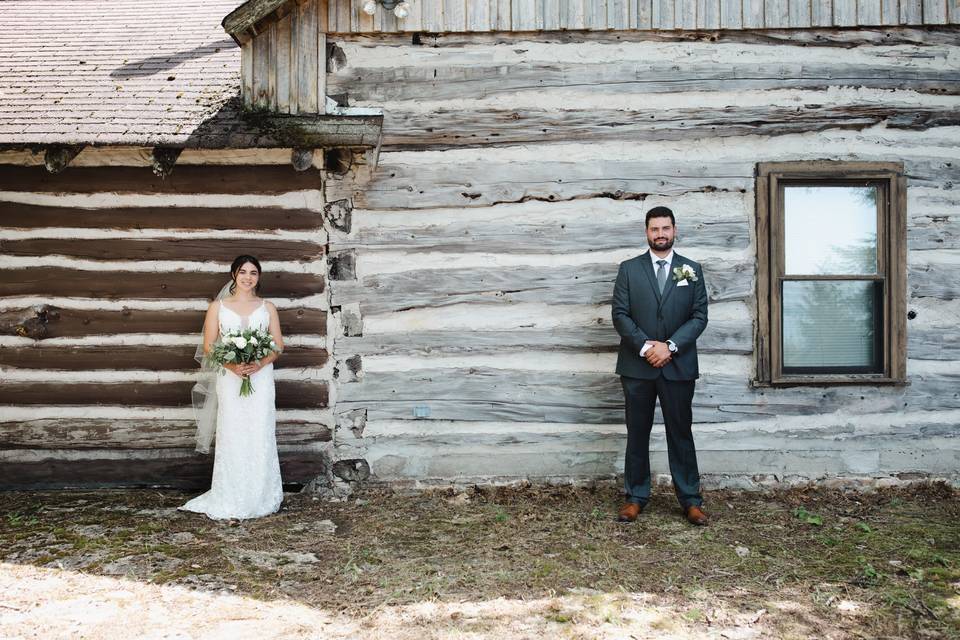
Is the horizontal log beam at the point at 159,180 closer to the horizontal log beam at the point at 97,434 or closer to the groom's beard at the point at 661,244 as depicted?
the horizontal log beam at the point at 97,434

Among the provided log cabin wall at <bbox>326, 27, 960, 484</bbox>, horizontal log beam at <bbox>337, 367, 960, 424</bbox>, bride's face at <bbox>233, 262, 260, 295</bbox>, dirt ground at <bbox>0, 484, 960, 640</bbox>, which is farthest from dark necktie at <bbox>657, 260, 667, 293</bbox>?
bride's face at <bbox>233, 262, 260, 295</bbox>

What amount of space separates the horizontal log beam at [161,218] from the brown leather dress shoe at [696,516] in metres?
3.81

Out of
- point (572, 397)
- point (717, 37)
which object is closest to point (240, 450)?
point (572, 397)

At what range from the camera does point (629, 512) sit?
5.36 m

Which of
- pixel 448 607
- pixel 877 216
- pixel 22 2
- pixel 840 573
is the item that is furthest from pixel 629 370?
pixel 22 2

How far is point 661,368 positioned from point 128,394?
4.57m

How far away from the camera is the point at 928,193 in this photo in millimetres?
6051

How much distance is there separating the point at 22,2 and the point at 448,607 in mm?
8908

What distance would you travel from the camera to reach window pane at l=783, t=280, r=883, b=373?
6113 millimetres

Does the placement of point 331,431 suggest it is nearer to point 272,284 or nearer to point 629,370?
point 272,284

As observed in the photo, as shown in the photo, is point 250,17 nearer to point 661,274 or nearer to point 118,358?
point 118,358

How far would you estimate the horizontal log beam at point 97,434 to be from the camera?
20.3ft

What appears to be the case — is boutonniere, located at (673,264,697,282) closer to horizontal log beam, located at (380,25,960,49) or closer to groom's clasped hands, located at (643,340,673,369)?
groom's clasped hands, located at (643,340,673,369)

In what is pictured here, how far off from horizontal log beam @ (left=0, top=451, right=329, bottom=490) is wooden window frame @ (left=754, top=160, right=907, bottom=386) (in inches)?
167
